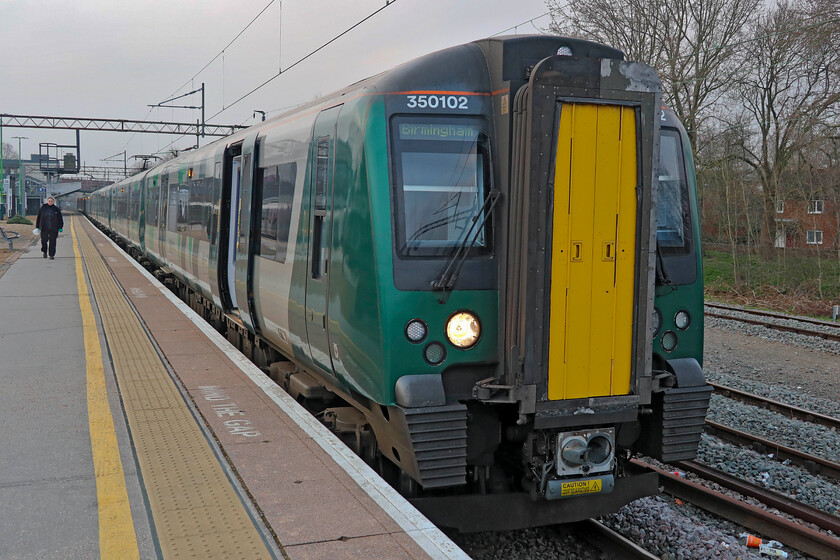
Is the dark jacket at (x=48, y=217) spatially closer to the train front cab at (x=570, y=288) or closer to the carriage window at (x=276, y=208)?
the carriage window at (x=276, y=208)

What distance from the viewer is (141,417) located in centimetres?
612

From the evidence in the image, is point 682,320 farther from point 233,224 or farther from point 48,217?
point 48,217

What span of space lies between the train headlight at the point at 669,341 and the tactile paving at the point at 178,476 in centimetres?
300

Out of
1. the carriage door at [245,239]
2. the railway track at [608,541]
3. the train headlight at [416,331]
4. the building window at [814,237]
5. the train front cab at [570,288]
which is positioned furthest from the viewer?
the building window at [814,237]

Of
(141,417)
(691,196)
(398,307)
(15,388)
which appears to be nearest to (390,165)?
(398,307)

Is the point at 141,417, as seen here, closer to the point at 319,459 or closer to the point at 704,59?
the point at 319,459

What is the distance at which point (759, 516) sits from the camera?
5.70 meters

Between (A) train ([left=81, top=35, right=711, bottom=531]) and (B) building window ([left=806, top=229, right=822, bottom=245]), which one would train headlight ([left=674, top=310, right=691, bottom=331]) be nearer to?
(A) train ([left=81, top=35, right=711, bottom=531])

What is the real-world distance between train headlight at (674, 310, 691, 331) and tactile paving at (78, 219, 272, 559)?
3.18m

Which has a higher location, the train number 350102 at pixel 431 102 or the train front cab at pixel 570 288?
the train number 350102 at pixel 431 102

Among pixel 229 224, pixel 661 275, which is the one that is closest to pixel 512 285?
pixel 661 275

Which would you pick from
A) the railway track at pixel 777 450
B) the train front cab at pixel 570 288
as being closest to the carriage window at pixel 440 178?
the train front cab at pixel 570 288

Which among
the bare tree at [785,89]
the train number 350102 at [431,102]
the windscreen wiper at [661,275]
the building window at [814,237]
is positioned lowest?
the windscreen wiper at [661,275]

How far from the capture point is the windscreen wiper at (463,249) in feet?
15.7
